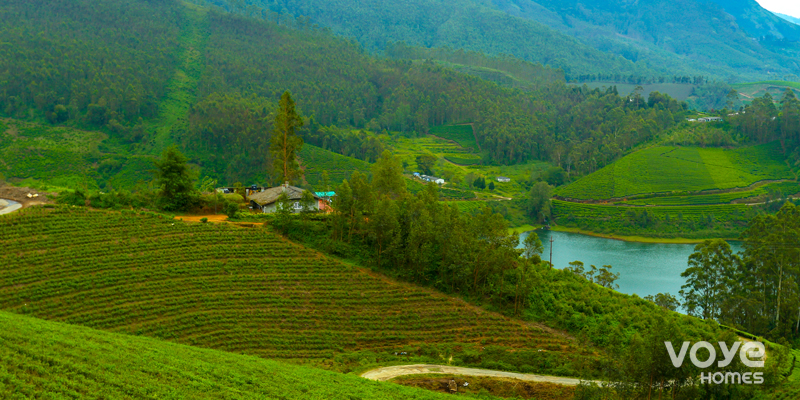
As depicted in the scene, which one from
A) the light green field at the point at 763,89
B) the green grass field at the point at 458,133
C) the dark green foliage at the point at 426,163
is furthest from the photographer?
the light green field at the point at 763,89

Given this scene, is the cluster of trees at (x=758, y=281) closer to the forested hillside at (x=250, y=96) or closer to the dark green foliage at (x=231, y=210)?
the dark green foliage at (x=231, y=210)

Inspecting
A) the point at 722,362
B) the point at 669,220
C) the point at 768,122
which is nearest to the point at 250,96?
the point at 669,220

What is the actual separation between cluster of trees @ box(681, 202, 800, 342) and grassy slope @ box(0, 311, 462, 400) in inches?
1083

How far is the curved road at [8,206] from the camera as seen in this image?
109 ft

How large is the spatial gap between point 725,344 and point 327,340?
17659 millimetres

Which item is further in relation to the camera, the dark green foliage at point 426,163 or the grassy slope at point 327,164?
the dark green foliage at point 426,163

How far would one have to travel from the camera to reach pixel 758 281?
3869 cm

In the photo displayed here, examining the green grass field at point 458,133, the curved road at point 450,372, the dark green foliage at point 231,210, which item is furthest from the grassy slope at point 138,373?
Result: the green grass field at point 458,133

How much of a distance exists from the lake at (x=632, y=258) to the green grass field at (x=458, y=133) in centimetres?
4163

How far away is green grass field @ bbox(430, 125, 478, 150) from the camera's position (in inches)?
4687

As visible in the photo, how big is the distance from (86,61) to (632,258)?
305 ft

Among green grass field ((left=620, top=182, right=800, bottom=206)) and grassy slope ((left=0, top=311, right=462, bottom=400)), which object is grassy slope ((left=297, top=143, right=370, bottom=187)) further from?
grassy slope ((left=0, top=311, right=462, bottom=400))

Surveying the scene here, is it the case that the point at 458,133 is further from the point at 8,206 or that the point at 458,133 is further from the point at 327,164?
the point at 8,206

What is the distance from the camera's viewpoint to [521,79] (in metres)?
166
